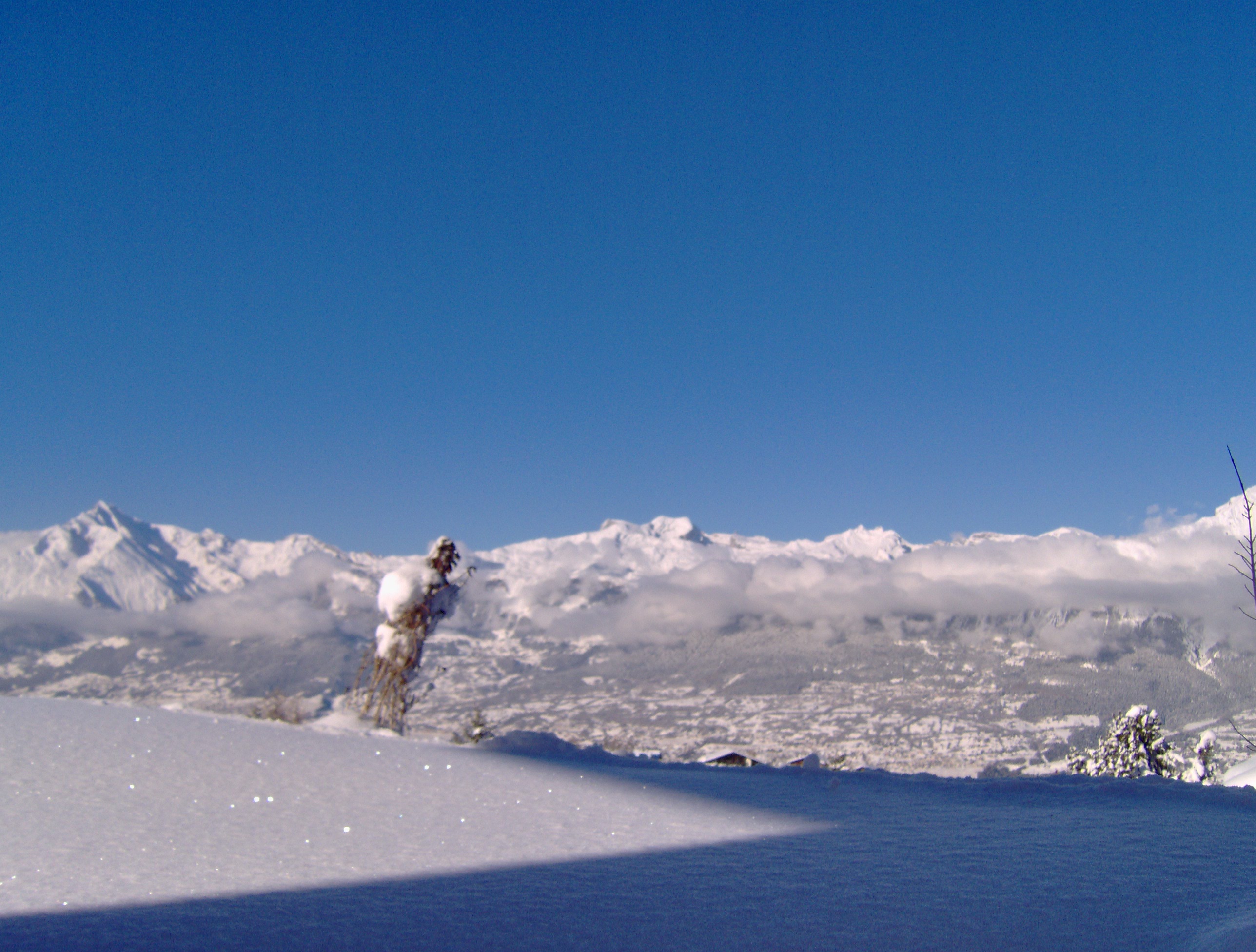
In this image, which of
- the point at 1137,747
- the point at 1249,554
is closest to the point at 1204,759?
the point at 1137,747

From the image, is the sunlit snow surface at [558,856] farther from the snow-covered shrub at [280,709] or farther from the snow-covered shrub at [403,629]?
the snow-covered shrub at [403,629]

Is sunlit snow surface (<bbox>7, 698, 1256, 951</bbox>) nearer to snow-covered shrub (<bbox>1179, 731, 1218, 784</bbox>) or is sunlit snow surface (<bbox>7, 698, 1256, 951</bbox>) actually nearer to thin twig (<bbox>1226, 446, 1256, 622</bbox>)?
thin twig (<bbox>1226, 446, 1256, 622</bbox>)

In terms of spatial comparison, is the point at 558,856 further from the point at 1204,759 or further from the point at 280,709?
the point at 1204,759

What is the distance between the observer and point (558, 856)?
369cm

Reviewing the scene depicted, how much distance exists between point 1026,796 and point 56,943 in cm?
612

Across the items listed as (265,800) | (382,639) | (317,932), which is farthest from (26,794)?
(382,639)

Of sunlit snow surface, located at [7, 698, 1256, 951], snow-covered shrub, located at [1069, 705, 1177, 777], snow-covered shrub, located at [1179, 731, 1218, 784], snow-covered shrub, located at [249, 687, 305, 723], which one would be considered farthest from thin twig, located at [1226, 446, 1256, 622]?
Answer: snow-covered shrub, located at [1179, 731, 1218, 784]

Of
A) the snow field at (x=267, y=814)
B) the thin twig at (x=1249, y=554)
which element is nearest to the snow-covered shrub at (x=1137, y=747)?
the thin twig at (x=1249, y=554)

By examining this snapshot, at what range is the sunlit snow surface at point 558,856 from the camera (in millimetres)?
2672

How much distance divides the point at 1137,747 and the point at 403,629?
23.2m

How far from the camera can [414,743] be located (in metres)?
7.27

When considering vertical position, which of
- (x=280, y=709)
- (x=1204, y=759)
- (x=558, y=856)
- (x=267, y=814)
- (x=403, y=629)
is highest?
(x=403, y=629)

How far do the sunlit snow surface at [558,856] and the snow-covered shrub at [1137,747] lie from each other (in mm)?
21504

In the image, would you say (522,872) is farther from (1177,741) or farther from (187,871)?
(1177,741)
